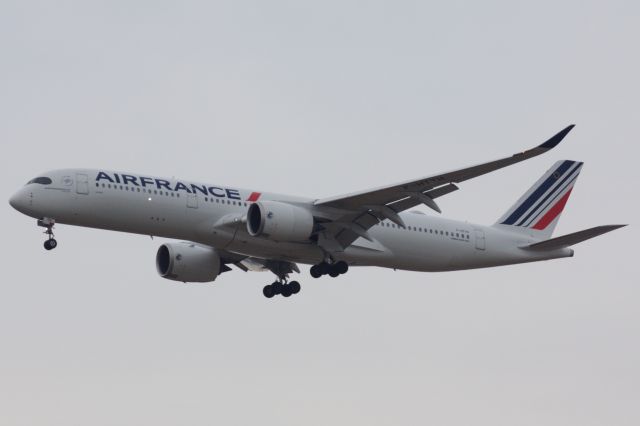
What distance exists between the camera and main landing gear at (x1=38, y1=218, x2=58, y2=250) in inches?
1852

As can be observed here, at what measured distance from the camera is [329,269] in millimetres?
50312

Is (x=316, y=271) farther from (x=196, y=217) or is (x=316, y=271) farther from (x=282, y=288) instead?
(x=196, y=217)

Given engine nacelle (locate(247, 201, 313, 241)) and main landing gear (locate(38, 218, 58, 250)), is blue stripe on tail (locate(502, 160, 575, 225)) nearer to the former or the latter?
engine nacelle (locate(247, 201, 313, 241))

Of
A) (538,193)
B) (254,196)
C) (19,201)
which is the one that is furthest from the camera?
(538,193)

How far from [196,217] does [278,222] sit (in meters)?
3.06

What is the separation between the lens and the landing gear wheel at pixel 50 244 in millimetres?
47003

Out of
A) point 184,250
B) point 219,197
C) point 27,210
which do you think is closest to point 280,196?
point 219,197

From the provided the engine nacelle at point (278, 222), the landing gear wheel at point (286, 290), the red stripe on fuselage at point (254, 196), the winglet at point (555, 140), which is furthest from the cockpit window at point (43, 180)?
the winglet at point (555, 140)

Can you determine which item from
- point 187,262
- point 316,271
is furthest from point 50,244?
point 316,271

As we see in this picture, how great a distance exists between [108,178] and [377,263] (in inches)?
453

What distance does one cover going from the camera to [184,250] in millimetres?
53844

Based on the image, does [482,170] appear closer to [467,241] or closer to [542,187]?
[467,241]

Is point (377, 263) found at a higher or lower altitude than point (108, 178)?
lower

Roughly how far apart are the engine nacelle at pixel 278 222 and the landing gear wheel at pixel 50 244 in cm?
713
